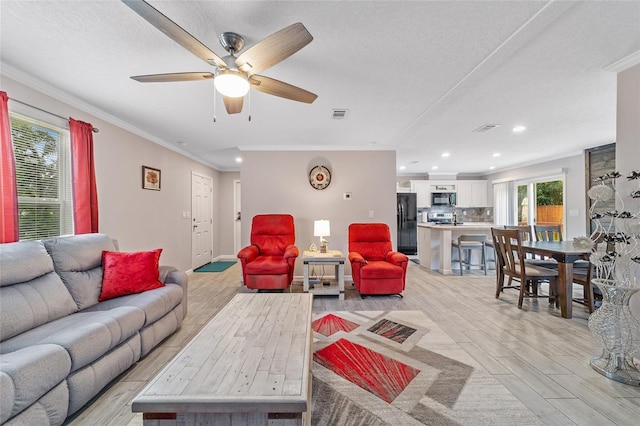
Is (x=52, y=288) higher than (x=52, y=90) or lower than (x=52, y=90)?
lower

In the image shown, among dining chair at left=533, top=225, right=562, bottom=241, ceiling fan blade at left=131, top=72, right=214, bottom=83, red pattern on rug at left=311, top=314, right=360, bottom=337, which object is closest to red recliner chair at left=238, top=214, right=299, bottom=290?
red pattern on rug at left=311, top=314, right=360, bottom=337

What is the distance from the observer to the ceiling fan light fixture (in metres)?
1.61

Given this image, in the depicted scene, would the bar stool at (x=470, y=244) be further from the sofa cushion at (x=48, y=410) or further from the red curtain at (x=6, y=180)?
the red curtain at (x=6, y=180)

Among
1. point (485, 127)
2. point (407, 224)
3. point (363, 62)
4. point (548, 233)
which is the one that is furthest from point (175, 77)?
point (407, 224)

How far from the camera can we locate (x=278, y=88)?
1911 mm

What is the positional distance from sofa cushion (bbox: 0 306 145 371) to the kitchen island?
479cm

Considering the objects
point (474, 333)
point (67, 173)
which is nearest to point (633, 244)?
point (474, 333)

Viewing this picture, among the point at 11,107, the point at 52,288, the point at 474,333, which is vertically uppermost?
the point at 11,107

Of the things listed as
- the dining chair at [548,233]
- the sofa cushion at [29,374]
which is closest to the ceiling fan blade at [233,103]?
the sofa cushion at [29,374]

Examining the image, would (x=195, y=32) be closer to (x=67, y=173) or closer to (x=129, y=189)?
(x=67, y=173)

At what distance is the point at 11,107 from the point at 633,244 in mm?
5181

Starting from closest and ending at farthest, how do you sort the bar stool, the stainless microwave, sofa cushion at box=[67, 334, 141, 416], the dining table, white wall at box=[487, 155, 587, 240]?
sofa cushion at box=[67, 334, 141, 416] < the dining table < the bar stool < white wall at box=[487, 155, 587, 240] < the stainless microwave

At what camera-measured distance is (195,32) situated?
1721mm

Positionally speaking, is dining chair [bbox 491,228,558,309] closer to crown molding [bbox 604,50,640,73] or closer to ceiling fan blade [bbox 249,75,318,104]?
crown molding [bbox 604,50,640,73]
